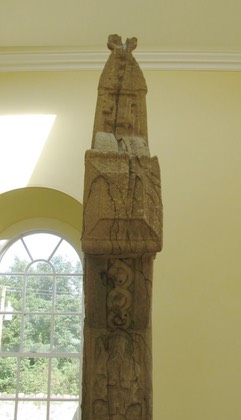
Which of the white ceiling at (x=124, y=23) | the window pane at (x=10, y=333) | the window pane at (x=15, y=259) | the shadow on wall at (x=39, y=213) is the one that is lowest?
the window pane at (x=10, y=333)

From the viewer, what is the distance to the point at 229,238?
110 inches

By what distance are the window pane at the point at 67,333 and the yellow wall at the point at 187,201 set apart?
66cm

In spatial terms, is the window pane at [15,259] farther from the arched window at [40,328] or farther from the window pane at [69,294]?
the window pane at [69,294]

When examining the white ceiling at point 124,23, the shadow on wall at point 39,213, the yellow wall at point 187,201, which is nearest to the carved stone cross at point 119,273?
the yellow wall at point 187,201

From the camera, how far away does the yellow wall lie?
2.57m

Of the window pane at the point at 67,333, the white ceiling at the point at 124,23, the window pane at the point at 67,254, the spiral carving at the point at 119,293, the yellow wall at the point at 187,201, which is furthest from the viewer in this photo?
the window pane at the point at 67,254

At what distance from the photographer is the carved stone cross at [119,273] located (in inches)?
47.8

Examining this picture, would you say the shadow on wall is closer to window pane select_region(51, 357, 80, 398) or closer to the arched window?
the arched window

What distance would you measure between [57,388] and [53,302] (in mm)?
567

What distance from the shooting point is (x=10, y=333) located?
306 cm

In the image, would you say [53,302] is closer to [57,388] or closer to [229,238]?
[57,388]

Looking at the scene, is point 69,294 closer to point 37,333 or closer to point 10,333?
point 37,333

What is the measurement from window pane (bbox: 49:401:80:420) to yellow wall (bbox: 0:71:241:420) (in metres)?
0.68

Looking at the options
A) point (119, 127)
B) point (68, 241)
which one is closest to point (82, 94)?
point (68, 241)
